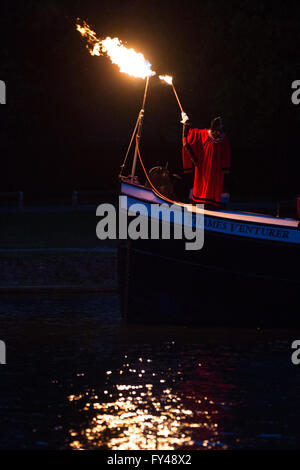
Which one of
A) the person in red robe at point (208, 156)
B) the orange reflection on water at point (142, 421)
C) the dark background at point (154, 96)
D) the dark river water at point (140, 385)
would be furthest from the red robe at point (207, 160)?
the dark background at point (154, 96)

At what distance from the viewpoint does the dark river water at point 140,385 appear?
11062mm

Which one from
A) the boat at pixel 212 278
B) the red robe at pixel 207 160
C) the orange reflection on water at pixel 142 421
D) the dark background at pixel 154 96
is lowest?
the orange reflection on water at pixel 142 421

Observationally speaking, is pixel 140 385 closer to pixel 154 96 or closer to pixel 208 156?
pixel 208 156

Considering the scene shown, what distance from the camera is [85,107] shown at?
169 feet

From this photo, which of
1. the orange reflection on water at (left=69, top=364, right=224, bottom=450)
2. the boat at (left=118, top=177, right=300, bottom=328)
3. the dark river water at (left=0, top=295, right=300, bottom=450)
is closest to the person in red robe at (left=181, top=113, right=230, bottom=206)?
the boat at (left=118, top=177, right=300, bottom=328)

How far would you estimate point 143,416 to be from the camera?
39.0 feet

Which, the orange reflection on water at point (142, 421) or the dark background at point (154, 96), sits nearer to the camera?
the orange reflection on water at point (142, 421)

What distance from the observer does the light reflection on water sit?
10.8 metres

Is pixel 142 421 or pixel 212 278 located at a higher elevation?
pixel 212 278

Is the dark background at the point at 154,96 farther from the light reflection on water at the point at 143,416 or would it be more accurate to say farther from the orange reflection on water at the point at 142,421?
the orange reflection on water at the point at 142,421

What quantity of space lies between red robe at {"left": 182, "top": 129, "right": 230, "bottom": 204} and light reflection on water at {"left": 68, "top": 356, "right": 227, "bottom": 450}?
4892mm

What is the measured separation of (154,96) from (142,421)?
30.7 metres

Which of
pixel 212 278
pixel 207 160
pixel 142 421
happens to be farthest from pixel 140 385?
pixel 207 160

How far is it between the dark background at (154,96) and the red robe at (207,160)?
12.3 meters
